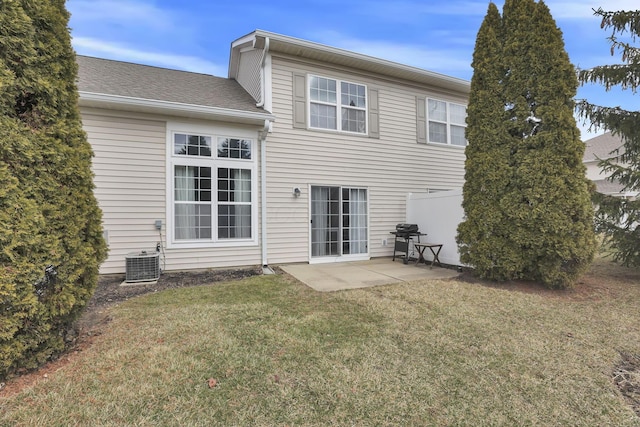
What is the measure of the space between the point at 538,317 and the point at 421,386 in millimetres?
2630

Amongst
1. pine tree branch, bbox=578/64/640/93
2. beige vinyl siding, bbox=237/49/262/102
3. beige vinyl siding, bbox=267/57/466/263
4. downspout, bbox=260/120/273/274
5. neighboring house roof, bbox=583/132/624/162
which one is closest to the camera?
pine tree branch, bbox=578/64/640/93

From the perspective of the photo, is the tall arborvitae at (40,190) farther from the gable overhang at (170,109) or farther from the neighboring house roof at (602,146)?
the neighboring house roof at (602,146)

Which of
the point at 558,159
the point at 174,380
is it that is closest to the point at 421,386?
the point at 174,380

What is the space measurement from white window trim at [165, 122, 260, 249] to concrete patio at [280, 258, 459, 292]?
1.44m

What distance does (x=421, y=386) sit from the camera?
251 cm

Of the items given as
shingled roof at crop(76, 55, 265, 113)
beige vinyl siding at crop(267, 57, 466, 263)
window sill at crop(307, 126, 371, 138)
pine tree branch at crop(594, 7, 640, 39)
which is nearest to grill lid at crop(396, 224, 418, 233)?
beige vinyl siding at crop(267, 57, 466, 263)

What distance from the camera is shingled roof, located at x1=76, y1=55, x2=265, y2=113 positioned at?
6.45 metres

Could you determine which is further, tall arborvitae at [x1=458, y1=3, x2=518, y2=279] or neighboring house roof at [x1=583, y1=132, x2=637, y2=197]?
neighboring house roof at [x1=583, y1=132, x2=637, y2=197]

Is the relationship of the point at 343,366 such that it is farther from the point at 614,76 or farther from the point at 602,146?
the point at 602,146

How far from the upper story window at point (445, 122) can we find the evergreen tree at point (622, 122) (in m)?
3.29

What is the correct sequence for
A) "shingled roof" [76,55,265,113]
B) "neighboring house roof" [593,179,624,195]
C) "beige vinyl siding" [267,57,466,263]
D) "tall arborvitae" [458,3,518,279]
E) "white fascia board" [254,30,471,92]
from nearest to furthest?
"tall arborvitae" [458,3,518,279] < "shingled roof" [76,55,265,113] < "white fascia board" [254,30,471,92] < "beige vinyl siding" [267,57,466,263] < "neighboring house roof" [593,179,624,195]

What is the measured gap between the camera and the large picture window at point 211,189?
670 cm

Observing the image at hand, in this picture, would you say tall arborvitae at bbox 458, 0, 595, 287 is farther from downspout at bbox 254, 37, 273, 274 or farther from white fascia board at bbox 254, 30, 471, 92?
downspout at bbox 254, 37, 273, 274

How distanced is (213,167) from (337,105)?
3.58m
